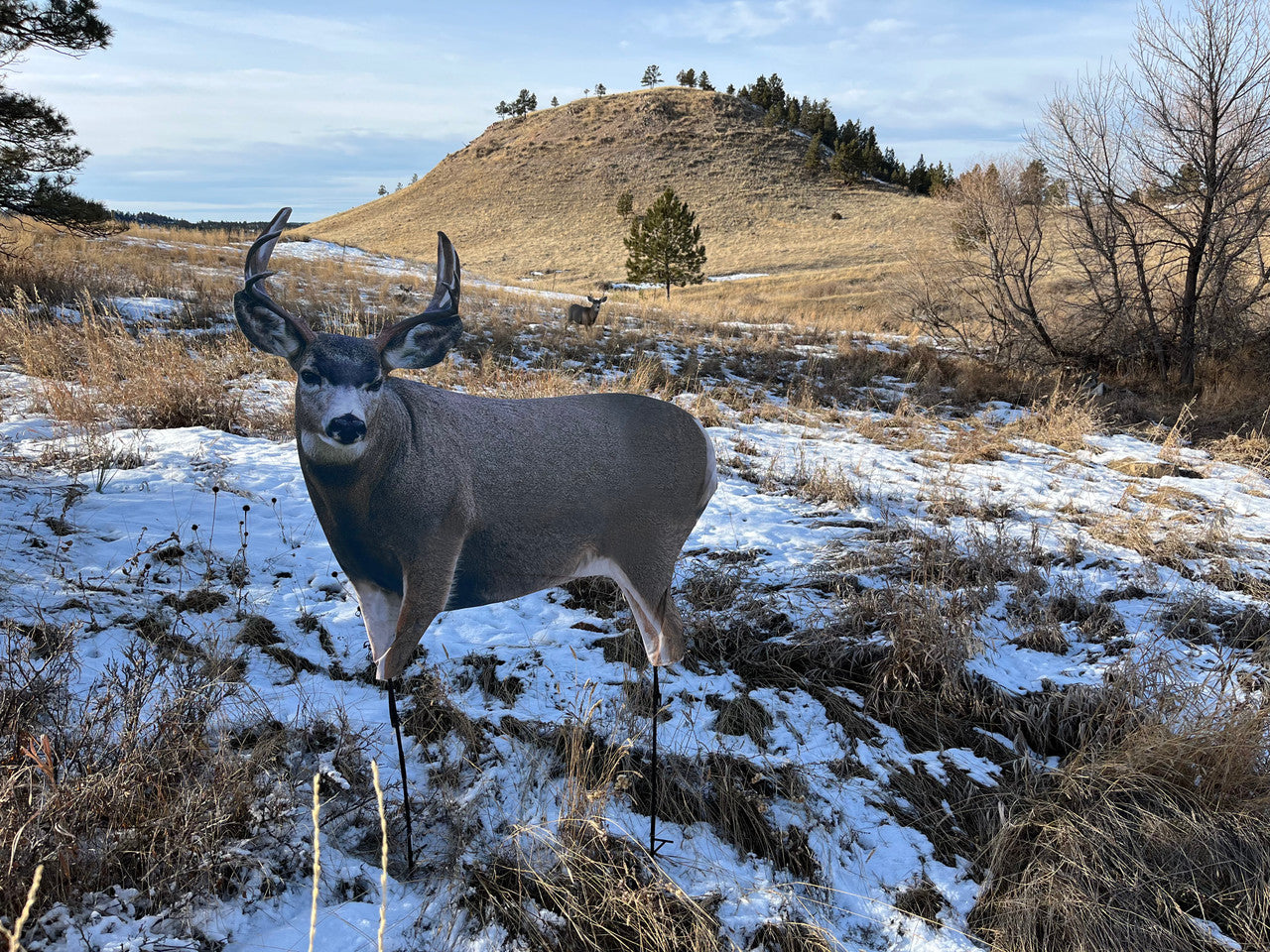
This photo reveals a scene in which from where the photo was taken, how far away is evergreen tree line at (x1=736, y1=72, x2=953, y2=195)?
2164 inches

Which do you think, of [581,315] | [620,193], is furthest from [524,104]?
[581,315]

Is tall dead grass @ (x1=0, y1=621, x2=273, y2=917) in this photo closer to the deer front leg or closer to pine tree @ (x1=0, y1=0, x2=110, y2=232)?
the deer front leg

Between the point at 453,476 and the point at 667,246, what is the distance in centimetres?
3216

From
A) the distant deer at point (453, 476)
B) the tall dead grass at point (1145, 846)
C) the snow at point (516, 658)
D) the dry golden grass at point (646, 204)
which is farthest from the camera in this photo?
the dry golden grass at point (646, 204)

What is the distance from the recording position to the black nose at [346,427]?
1.62 meters

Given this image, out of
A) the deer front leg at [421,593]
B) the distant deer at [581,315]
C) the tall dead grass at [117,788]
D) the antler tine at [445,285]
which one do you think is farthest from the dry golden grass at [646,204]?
the deer front leg at [421,593]

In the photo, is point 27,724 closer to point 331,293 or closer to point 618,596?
point 618,596

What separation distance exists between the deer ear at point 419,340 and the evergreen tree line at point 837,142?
60.1 meters

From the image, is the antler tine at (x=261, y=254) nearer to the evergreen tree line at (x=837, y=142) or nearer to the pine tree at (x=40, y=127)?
the pine tree at (x=40, y=127)

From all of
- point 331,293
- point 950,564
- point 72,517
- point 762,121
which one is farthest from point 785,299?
point 762,121

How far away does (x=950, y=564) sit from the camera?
4.65 meters

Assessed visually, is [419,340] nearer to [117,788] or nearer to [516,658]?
[117,788]

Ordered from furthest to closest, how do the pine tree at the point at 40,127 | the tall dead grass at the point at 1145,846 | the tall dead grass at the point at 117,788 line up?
the pine tree at the point at 40,127
the tall dead grass at the point at 1145,846
the tall dead grass at the point at 117,788

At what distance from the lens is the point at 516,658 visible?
372 centimetres
